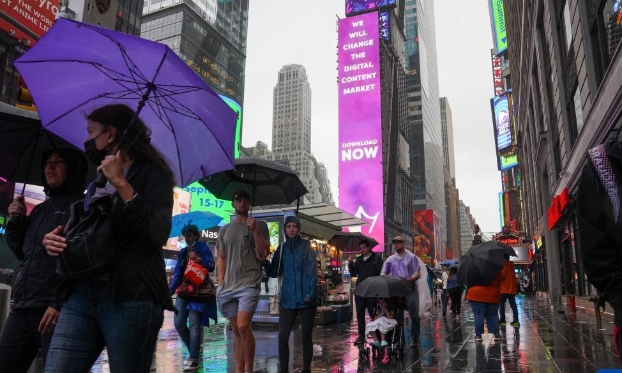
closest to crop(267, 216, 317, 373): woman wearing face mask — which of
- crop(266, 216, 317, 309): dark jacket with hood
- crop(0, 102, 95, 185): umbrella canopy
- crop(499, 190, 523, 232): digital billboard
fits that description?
crop(266, 216, 317, 309): dark jacket with hood

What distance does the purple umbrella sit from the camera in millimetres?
3002

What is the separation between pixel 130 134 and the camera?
2484 millimetres

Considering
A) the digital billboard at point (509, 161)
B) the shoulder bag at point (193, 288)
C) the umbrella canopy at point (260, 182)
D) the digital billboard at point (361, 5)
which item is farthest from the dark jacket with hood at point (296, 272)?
the digital billboard at point (361, 5)

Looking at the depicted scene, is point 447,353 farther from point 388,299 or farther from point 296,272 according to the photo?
point 296,272

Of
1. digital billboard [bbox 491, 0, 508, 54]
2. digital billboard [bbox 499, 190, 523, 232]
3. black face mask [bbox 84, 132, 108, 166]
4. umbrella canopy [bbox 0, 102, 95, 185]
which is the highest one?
digital billboard [bbox 491, 0, 508, 54]

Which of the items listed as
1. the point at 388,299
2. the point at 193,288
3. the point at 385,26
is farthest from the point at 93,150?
the point at 385,26

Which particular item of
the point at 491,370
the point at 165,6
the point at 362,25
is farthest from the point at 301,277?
the point at 165,6

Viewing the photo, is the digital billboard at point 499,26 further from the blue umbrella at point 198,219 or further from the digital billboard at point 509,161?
the blue umbrella at point 198,219

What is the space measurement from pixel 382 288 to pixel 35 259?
5.33 m

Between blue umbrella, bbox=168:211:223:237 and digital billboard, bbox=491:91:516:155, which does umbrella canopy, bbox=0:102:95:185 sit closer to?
blue umbrella, bbox=168:211:223:237

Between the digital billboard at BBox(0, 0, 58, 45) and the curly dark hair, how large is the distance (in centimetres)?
2330

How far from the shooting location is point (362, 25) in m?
78.1

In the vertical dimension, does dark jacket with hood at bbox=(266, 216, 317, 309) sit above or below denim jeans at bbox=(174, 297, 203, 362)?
above

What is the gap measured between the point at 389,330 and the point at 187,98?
5475 millimetres
